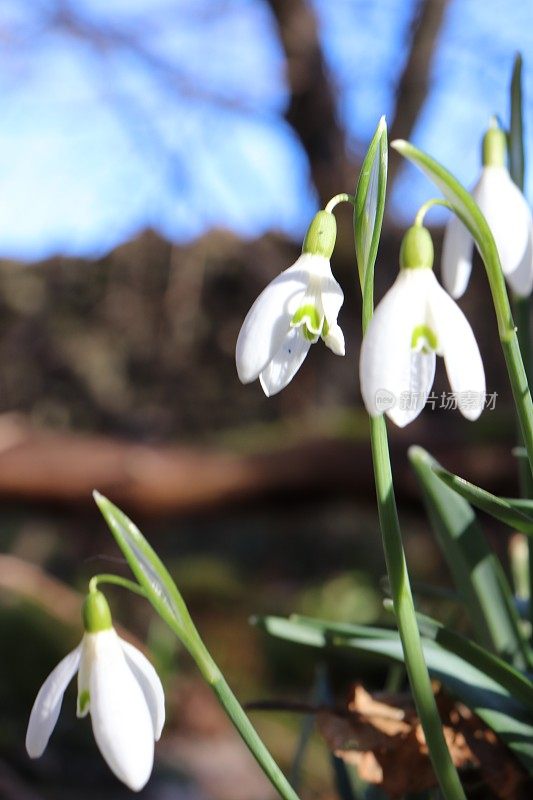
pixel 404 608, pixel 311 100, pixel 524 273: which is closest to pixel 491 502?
pixel 404 608

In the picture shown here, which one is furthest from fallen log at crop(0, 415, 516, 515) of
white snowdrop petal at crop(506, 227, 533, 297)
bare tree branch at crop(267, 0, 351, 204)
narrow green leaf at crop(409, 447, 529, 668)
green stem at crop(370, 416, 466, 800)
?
bare tree branch at crop(267, 0, 351, 204)

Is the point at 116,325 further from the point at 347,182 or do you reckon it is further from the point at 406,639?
the point at 406,639

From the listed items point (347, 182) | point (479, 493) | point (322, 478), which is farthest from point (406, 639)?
point (347, 182)

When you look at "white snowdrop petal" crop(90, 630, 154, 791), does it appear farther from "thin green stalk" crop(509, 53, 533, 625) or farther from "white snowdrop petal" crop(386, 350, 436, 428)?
"thin green stalk" crop(509, 53, 533, 625)

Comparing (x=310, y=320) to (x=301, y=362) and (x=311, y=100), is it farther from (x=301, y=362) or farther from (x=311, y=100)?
(x=311, y=100)

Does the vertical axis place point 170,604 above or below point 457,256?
below
